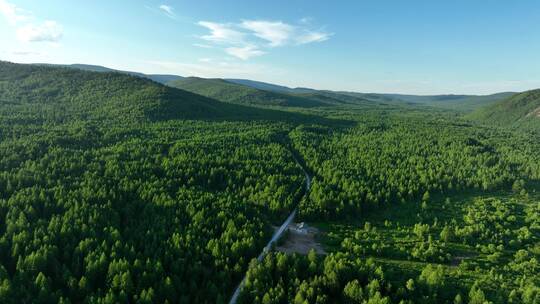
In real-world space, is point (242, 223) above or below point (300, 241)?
above

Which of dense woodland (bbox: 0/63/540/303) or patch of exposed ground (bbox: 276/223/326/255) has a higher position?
dense woodland (bbox: 0/63/540/303)

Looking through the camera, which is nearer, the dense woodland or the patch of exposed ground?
the dense woodland

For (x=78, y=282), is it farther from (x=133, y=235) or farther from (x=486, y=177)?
(x=486, y=177)

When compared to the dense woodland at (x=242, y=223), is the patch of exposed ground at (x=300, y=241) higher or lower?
lower

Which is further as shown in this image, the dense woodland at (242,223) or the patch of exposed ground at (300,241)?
the patch of exposed ground at (300,241)

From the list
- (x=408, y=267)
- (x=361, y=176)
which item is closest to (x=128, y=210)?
(x=408, y=267)
